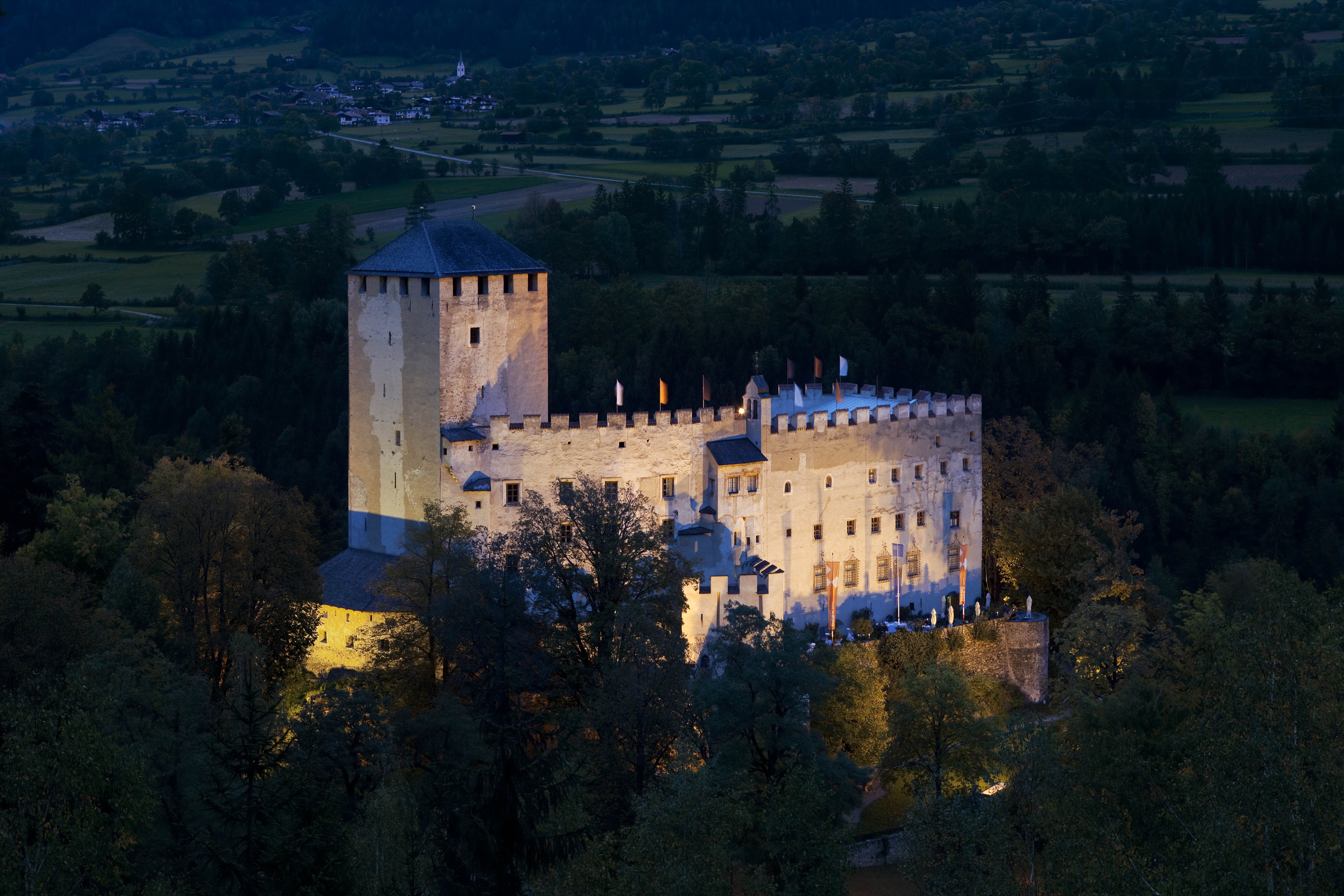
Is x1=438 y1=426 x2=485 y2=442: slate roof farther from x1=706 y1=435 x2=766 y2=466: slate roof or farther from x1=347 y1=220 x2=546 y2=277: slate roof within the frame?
x1=706 y1=435 x2=766 y2=466: slate roof

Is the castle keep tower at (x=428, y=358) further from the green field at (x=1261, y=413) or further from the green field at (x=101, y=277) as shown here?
the green field at (x=101, y=277)

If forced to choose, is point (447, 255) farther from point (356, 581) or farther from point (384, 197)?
point (384, 197)

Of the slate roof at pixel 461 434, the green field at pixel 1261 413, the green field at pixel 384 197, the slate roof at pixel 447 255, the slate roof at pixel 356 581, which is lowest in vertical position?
the green field at pixel 1261 413

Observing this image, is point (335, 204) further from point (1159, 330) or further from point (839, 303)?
point (1159, 330)

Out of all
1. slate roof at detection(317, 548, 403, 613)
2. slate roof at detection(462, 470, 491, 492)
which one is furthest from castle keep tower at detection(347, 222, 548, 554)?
slate roof at detection(462, 470, 491, 492)

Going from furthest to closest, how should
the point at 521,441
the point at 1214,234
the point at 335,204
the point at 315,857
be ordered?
the point at 335,204 → the point at 1214,234 → the point at 521,441 → the point at 315,857

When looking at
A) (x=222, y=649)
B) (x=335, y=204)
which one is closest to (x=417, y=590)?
(x=222, y=649)

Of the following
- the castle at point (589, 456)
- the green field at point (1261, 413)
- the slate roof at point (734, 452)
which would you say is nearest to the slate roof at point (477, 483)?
the castle at point (589, 456)

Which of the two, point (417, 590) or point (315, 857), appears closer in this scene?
point (315, 857)
